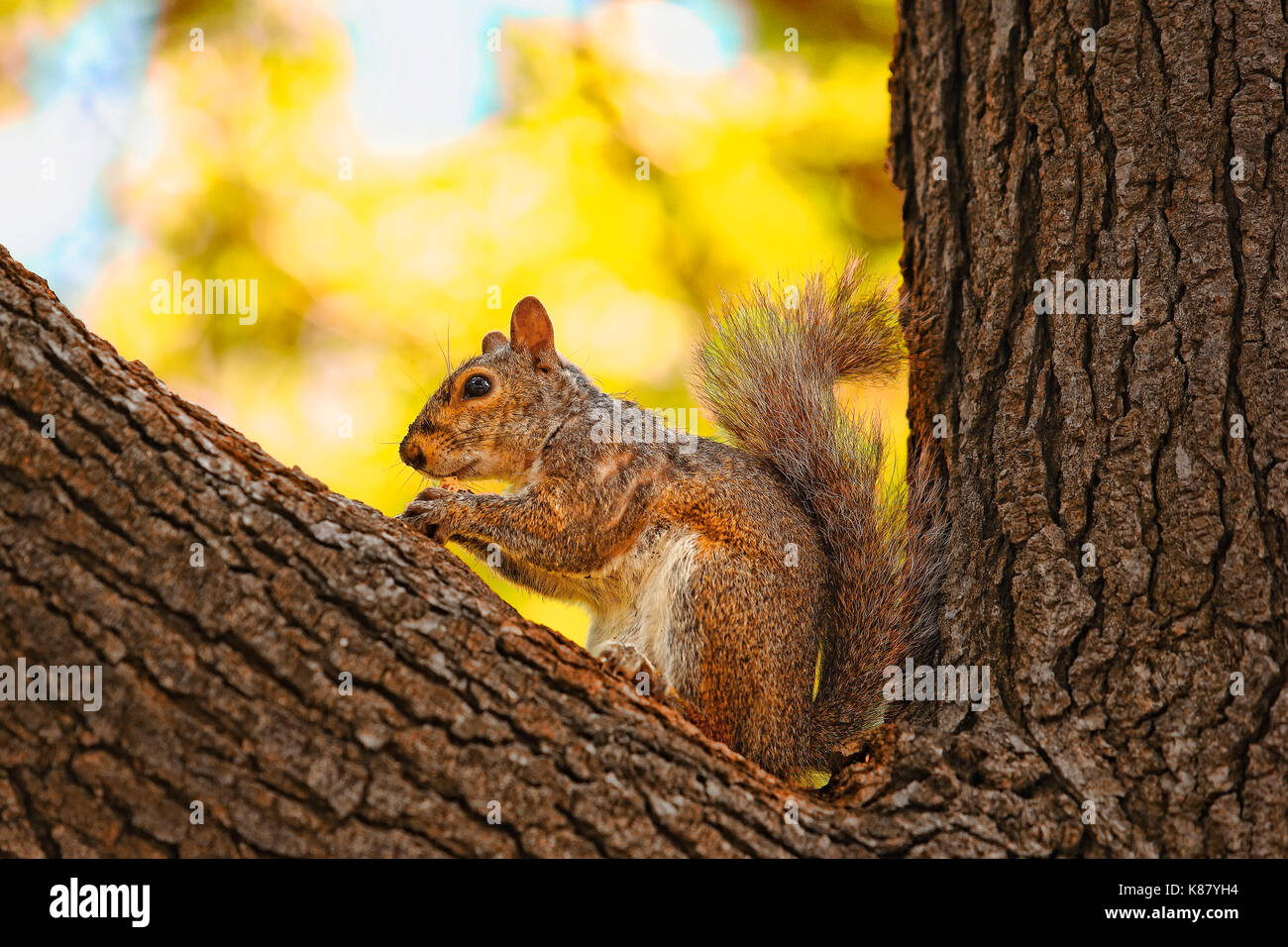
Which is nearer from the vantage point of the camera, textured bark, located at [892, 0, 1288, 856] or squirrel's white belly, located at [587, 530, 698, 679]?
textured bark, located at [892, 0, 1288, 856]

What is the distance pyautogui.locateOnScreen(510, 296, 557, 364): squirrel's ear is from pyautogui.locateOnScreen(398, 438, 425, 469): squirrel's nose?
475 millimetres

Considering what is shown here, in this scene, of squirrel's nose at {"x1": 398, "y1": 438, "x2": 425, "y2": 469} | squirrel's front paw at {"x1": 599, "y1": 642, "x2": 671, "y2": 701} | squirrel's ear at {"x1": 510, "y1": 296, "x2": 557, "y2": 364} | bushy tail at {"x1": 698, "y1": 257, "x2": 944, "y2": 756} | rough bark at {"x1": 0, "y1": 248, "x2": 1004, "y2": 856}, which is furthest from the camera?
squirrel's ear at {"x1": 510, "y1": 296, "x2": 557, "y2": 364}

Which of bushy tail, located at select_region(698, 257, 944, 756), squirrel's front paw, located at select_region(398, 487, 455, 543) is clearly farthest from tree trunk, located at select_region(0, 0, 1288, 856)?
squirrel's front paw, located at select_region(398, 487, 455, 543)

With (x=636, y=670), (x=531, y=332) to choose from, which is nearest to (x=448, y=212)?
(x=531, y=332)

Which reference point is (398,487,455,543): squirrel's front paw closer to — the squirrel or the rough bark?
the squirrel

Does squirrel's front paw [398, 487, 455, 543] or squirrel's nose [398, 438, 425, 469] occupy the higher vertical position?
squirrel's nose [398, 438, 425, 469]

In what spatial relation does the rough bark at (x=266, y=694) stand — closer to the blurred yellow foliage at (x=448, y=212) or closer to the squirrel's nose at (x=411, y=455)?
the squirrel's nose at (x=411, y=455)

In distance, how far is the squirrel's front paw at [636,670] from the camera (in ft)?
7.48

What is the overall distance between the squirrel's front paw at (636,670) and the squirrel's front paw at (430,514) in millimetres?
624

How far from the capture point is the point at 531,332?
3270 mm

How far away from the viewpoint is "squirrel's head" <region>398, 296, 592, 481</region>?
10.0 feet

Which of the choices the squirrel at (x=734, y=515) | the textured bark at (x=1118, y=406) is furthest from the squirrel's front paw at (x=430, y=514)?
the textured bark at (x=1118, y=406)

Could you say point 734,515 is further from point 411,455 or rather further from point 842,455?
point 411,455

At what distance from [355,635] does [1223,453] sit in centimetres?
166
